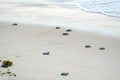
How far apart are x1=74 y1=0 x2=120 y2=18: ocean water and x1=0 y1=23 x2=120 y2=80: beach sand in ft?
10.7

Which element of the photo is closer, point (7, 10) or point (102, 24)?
point (102, 24)

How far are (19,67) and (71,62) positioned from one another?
117 cm

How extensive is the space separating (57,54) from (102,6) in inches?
275

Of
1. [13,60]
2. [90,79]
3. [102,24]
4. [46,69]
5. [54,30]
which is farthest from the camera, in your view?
[102,24]

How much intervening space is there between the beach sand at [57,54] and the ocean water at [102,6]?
3.28 meters

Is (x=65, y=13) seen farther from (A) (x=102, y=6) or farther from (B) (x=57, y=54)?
(B) (x=57, y=54)

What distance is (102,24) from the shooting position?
10812 mm

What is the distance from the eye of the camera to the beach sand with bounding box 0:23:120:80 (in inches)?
260

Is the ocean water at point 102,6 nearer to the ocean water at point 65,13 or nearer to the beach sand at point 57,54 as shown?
the ocean water at point 65,13

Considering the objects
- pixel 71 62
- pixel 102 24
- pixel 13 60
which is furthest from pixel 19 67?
pixel 102 24

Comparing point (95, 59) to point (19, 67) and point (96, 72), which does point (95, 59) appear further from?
point (19, 67)

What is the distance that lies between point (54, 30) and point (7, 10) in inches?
167

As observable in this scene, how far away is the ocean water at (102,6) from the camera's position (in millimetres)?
12845

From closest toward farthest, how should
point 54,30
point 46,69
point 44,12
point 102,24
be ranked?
point 46,69 → point 54,30 → point 102,24 → point 44,12
